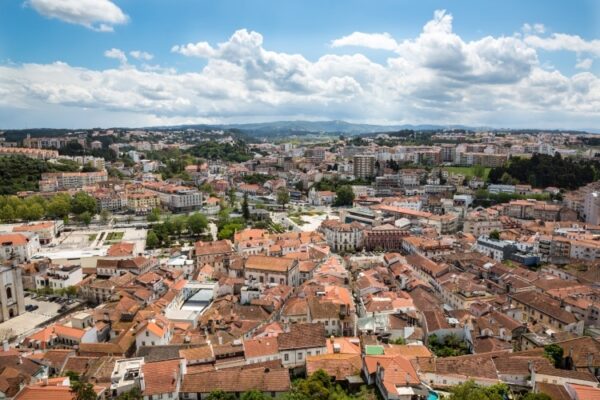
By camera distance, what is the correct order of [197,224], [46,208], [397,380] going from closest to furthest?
[397,380]
[197,224]
[46,208]

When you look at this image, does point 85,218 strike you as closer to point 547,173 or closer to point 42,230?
point 42,230

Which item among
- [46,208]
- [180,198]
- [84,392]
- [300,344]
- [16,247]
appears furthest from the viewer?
[180,198]

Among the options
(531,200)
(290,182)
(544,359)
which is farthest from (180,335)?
(290,182)

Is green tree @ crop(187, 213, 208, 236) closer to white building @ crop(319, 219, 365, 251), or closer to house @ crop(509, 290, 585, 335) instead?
white building @ crop(319, 219, 365, 251)

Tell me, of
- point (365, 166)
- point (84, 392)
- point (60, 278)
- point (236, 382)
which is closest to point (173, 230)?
point (60, 278)

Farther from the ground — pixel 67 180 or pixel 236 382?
pixel 67 180

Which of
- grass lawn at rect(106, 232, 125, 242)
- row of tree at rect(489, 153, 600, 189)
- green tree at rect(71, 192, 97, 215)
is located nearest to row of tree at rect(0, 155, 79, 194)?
green tree at rect(71, 192, 97, 215)
